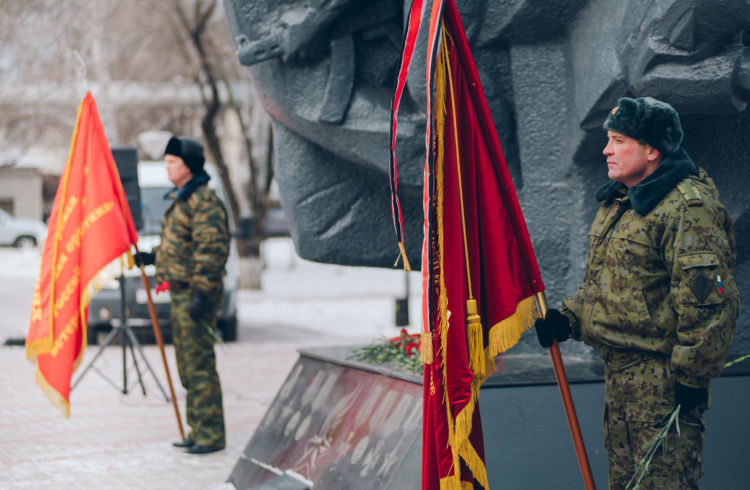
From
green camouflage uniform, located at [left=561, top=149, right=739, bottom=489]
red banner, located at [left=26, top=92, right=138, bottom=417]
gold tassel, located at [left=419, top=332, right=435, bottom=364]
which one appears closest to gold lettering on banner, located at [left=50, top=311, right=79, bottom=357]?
red banner, located at [left=26, top=92, right=138, bottom=417]

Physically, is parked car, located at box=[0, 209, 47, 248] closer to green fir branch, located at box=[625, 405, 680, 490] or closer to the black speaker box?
the black speaker box

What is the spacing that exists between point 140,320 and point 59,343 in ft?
22.4

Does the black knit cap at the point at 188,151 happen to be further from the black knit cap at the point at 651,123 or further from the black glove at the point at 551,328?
the black knit cap at the point at 651,123

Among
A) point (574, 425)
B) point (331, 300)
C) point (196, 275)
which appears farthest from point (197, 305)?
point (331, 300)

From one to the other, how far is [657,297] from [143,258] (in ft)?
12.8

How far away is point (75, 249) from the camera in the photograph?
6.06 meters

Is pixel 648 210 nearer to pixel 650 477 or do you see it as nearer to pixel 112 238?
pixel 650 477

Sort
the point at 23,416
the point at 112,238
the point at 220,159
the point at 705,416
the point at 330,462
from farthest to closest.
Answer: the point at 220,159
the point at 23,416
the point at 112,238
the point at 330,462
the point at 705,416

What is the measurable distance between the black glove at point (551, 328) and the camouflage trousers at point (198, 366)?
3103 mm

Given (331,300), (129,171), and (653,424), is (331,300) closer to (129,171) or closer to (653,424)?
(129,171)

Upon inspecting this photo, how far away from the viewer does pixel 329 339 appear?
12.3m

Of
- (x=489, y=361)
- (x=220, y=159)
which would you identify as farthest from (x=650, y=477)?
(x=220, y=159)

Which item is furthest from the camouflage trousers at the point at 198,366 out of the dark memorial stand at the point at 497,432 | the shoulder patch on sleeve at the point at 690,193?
the shoulder patch on sleeve at the point at 690,193

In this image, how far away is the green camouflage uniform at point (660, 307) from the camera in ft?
10.3
